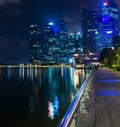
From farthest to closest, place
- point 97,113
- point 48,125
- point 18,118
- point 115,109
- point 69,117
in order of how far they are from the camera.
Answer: point 18,118 → point 48,125 → point 115,109 → point 97,113 → point 69,117

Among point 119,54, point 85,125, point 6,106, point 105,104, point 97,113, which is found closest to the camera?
point 85,125

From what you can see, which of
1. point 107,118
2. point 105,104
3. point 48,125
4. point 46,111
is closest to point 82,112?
point 107,118

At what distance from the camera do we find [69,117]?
666cm

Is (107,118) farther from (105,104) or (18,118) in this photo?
(18,118)

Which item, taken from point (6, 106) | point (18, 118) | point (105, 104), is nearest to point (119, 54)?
point (6, 106)

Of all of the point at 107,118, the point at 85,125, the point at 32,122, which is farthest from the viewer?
the point at 32,122

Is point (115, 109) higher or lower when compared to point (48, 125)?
higher

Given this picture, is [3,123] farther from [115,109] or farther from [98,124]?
[98,124]

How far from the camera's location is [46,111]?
27797mm

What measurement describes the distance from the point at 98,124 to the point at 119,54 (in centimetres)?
6987

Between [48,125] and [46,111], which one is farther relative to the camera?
[46,111]

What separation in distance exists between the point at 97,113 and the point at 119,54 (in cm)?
6746

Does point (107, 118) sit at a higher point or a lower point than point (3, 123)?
higher

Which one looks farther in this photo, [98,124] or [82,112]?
[82,112]
